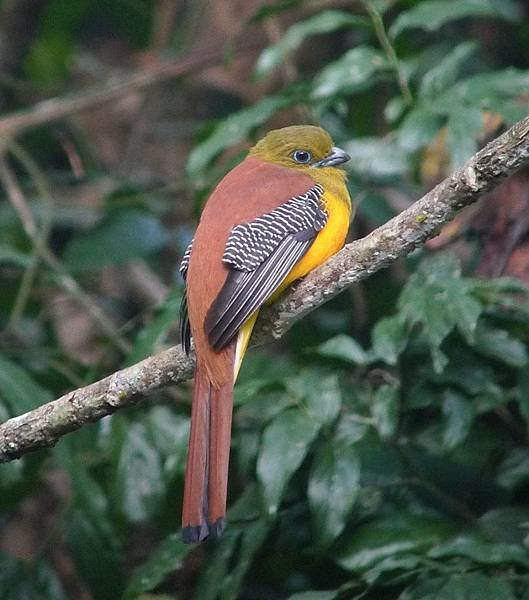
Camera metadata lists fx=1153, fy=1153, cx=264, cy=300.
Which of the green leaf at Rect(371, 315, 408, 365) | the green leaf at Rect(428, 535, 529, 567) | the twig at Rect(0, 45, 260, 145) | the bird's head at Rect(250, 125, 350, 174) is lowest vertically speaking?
the green leaf at Rect(428, 535, 529, 567)

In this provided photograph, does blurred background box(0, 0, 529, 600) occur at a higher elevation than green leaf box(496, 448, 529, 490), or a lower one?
higher

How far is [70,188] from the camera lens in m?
6.62

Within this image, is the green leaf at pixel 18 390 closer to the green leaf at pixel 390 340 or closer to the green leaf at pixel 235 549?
the green leaf at pixel 235 549

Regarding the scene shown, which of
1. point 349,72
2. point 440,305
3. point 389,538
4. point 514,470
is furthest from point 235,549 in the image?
point 349,72

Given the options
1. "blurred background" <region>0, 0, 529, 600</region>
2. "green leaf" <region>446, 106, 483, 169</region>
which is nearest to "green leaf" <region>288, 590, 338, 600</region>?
"blurred background" <region>0, 0, 529, 600</region>

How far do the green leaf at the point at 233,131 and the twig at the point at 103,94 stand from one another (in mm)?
1436

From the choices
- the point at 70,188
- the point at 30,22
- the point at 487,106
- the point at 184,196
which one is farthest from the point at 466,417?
the point at 30,22

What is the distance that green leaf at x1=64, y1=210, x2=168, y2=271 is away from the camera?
17.2 ft

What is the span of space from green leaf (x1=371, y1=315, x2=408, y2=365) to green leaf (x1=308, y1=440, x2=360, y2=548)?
12.2 inches

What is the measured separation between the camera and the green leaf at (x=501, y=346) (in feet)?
11.8

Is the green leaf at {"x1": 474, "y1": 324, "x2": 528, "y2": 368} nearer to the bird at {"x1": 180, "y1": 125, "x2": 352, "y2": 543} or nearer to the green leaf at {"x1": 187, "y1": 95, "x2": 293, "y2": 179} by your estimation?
the bird at {"x1": 180, "y1": 125, "x2": 352, "y2": 543}

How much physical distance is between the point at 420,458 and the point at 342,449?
541mm

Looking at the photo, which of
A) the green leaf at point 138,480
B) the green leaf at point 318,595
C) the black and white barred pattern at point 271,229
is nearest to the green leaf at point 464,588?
the green leaf at point 318,595

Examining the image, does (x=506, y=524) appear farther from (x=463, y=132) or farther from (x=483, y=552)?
(x=463, y=132)
